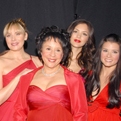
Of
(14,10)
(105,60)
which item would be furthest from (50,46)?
(14,10)

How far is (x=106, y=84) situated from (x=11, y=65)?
2.95ft

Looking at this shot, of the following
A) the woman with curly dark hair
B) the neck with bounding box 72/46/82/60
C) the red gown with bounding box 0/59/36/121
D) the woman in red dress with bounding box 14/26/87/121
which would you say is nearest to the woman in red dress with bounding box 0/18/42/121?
the red gown with bounding box 0/59/36/121

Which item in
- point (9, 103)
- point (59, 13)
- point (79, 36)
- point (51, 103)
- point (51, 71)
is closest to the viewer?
point (51, 103)

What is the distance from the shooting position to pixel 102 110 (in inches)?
83.4

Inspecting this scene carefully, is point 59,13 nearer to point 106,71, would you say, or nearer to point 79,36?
point 79,36

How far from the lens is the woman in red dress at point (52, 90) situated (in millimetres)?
1812

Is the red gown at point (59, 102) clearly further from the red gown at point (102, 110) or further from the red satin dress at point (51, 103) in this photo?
the red gown at point (102, 110)

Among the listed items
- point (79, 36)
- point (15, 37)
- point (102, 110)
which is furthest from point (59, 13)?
point (102, 110)

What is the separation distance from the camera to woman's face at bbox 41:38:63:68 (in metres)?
1.89

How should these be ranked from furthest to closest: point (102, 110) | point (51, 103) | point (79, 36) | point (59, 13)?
point (59, 13), point (79, 36), point (102, 110), point (51, 103)

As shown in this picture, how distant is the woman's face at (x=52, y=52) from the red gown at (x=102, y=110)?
52 centimetres

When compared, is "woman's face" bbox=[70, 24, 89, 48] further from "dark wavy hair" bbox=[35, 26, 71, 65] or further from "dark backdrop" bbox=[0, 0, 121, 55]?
"dark wavy hair" bbox=[35, 26, 71, 65]

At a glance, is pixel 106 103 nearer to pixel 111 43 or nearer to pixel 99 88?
pixel 99 88

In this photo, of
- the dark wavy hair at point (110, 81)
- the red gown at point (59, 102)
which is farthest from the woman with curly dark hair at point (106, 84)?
the red gown at point (59, 102)
